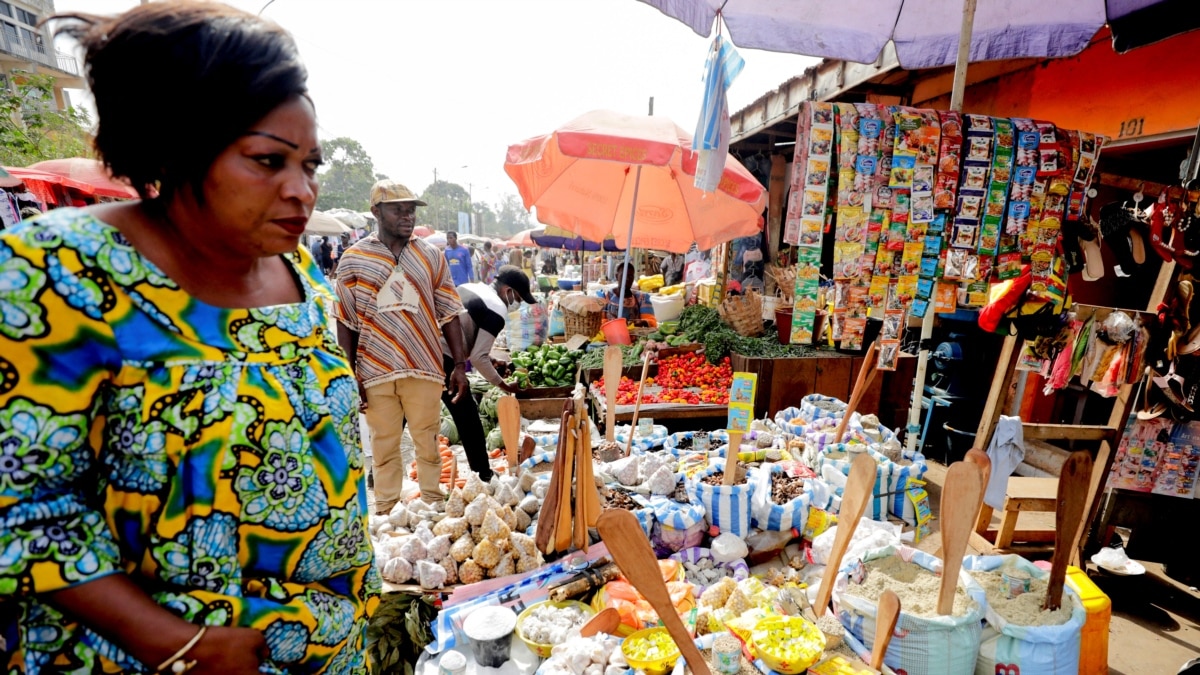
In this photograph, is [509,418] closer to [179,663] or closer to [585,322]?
[179,663]

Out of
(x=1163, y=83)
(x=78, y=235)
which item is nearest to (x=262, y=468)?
(x=78, y=235)

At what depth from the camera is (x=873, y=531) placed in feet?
7.97

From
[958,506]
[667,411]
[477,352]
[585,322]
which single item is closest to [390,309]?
[477,352]

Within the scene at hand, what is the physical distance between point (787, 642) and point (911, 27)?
3.42 meters

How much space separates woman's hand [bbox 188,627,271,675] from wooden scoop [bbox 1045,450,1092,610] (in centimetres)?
243

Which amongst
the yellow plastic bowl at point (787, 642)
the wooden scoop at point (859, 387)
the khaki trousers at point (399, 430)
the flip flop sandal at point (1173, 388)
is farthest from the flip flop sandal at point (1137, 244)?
the khaki trousers at point (399, 430)

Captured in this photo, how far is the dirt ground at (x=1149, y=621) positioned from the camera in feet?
8.00

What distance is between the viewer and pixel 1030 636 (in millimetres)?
1871

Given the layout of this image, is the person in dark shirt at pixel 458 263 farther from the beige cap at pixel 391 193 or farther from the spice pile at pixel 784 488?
the spice pile at pixel 784 488

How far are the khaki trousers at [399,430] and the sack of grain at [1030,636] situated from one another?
2720 millimetres

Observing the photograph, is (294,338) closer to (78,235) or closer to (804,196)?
(78,235)

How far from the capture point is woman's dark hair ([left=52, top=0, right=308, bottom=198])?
71 cm

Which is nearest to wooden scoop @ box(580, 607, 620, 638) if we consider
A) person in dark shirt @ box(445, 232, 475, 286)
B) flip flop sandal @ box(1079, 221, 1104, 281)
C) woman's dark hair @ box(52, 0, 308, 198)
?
woman's dark hair @ box(52, 0, 308, 198)

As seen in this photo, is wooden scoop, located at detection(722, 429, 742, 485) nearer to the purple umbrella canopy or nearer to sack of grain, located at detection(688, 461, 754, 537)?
sack of grain, located at detection(688, 461, 754, 537)
